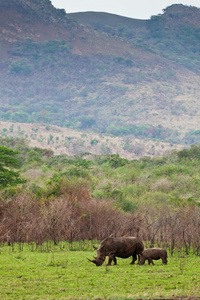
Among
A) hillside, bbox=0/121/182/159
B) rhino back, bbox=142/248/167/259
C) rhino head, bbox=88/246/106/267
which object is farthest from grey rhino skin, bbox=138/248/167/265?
hillside, bbox=0/121/182/159

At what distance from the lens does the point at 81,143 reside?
105 metres

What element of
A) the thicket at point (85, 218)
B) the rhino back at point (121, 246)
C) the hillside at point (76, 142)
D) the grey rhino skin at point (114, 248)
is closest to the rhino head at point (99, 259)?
the grey rhino skin at point (114, 248)

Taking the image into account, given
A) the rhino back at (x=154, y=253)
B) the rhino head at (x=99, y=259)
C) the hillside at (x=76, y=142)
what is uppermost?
the rhino back at (x=154, y=253)

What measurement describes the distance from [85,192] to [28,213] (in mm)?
4852

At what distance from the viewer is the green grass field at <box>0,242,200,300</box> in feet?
33.1

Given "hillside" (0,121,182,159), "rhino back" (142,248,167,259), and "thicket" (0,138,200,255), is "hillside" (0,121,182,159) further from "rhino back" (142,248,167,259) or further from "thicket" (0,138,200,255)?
"rhino back" (142,248,167,259)

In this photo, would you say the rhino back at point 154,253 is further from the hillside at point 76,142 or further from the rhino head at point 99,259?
the hillside at point 76,142

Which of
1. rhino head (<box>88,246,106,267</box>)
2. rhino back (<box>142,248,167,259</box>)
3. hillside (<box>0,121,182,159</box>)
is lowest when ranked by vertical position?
hillside (<box>0,121,182,159</box>)

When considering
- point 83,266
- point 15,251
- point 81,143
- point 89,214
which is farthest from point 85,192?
point 81,143

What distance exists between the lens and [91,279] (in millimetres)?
11570

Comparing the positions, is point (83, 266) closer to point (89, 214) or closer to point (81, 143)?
point (89, 214)

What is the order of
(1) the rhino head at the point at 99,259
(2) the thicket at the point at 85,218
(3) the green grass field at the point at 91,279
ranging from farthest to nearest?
(2) the thicket at the point at 85,218 < (1) the rhino head at the point at 99,259 < (3) the green grass field at the point at 91,279

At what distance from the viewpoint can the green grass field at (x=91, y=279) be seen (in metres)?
10.1

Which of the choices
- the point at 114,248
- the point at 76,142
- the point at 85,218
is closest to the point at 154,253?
the point at 114,248
